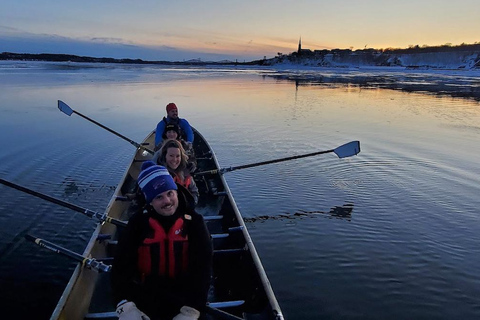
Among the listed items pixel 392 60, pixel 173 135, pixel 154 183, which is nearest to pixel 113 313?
pixel 154 183

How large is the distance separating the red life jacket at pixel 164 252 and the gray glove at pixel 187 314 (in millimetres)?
319

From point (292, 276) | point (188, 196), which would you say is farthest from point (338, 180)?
point (188, 196)

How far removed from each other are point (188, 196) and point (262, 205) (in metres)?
3.94

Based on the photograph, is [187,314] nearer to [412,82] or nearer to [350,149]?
[350,149]

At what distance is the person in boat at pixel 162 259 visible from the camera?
322cm

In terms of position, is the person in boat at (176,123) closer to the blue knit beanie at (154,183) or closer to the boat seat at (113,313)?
the boat seat at (113,313)

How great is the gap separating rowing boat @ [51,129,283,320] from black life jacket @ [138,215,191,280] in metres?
0.57

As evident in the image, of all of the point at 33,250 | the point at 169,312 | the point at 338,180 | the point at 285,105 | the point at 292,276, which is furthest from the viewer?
the point at 285,105

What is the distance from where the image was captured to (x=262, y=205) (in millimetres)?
7906

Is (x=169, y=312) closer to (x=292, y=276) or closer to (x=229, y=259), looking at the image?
(x=229, y=259)

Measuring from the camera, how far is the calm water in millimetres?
4988

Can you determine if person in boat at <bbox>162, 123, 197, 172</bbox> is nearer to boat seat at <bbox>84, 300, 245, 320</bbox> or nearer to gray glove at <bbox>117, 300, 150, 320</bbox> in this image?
boat seat at <bbox>84, 300, 245, 320</bbox>

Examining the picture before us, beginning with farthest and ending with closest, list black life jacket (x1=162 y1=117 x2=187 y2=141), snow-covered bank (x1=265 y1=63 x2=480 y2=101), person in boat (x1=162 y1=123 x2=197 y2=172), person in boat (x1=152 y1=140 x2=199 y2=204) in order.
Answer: snow-covered bank (x1=265 y1=63 x2=480 y2=101) < black life jacket (x1=162 y1=117 x2=187 y2=141) < person in boat (x1=162 y1=123 x2=197 y2=172) < person in boat (x1=152 y1=140 x2=199 y2=204)

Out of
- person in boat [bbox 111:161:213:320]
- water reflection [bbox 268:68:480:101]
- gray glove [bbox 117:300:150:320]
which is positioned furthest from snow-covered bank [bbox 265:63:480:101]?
gray glove [bbox 117:300:150:320]
